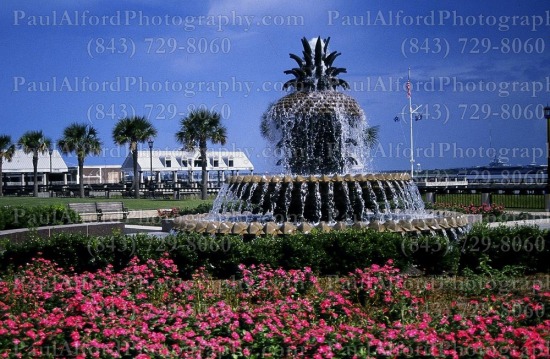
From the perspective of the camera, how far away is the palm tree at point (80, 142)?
61406 mm

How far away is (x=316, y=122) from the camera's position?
44.9 ft

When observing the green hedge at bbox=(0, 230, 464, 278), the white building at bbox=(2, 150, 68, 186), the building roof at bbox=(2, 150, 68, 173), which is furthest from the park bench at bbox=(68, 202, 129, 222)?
the building roof at bbox=(2, 150, 68, 173)

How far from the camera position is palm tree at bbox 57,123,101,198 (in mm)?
61406

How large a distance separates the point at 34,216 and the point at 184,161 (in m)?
63.1

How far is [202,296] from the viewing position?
823 cm

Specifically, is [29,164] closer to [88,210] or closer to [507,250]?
[88,210]

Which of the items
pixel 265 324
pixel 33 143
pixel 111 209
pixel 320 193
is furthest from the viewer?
pixel 33 143

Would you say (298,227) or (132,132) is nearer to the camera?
(298,227)

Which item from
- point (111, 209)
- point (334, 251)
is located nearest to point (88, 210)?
point (111, 209)

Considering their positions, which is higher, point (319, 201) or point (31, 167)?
point (31, 167)

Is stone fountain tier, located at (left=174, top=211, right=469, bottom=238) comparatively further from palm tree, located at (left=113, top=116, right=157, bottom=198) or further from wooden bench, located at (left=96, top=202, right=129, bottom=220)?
palm tree, located at (left=113, top=116, right=157, bottom=198)

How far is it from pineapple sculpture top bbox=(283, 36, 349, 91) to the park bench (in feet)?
40.1

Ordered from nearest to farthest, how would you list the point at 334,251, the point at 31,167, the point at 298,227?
the point at 334,251 → the point at 298,227 → the point at 31,167

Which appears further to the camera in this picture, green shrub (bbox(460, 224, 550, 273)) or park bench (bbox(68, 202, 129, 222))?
park bench (bbox(68, 202, 129, 222))
